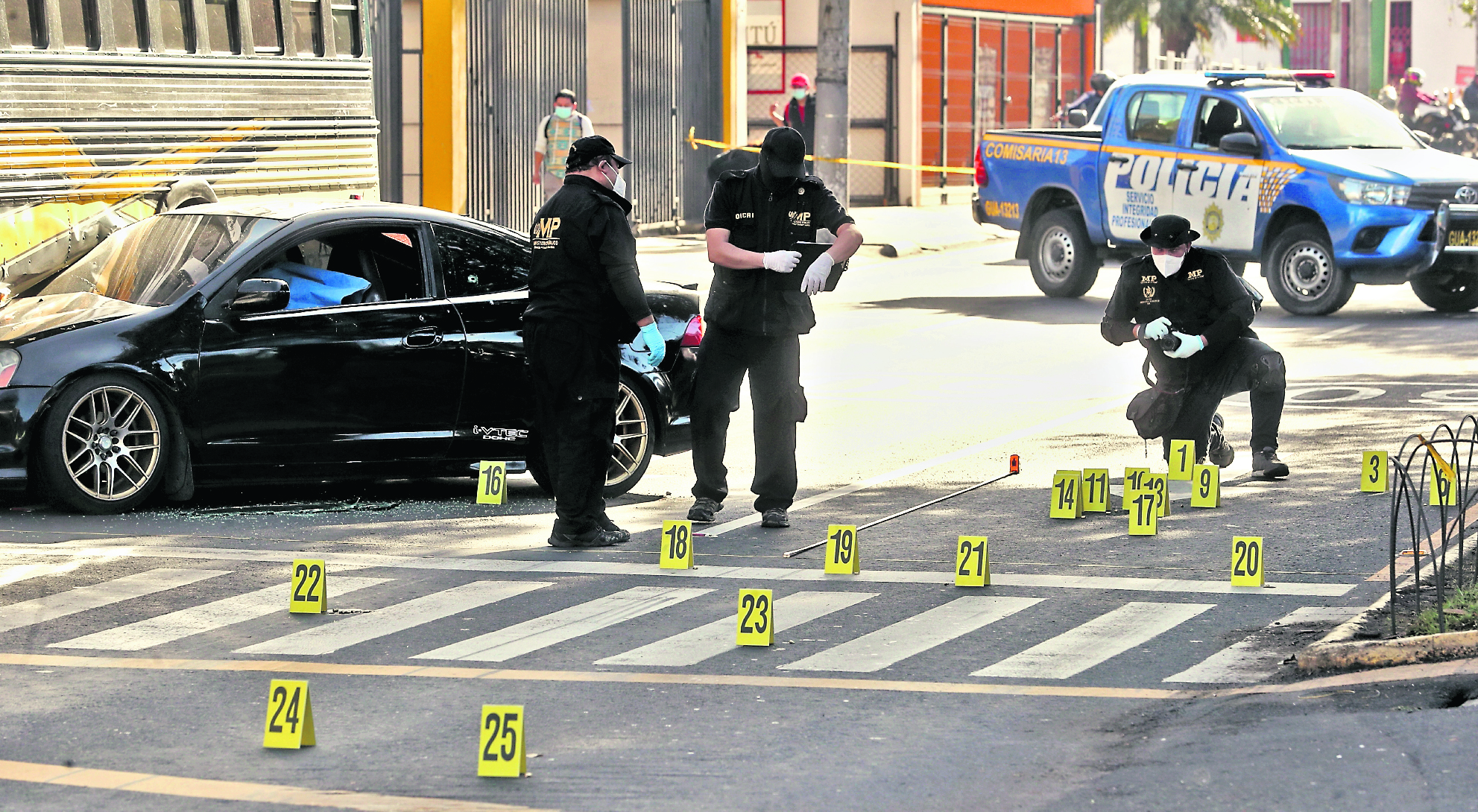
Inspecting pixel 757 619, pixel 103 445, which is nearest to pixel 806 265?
pixel 757 619

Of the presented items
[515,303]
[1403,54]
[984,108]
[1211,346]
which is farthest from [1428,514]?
[1403,54]

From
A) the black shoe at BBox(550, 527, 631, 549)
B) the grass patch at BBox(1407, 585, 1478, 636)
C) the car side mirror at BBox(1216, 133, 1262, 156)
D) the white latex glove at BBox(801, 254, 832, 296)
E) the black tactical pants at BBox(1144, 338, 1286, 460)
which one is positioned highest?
the car side mirror at BBox(1216, 133, 1262, 156)

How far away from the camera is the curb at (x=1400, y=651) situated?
6.61 metres

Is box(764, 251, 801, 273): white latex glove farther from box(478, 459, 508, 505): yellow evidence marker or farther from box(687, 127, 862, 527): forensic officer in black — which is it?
box(478, 459, 508, 505): yellow evidence marker

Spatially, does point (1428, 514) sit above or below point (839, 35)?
below

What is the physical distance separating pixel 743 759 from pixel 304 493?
5.43 m

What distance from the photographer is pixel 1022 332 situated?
1778 centimetres

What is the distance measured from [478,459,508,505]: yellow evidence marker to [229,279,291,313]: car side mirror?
124 centimetres

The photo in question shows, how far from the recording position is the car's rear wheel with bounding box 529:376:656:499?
419 inches

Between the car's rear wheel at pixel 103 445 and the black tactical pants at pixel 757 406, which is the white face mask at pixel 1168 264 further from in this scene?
the car's rear wheel at pixel 103 445

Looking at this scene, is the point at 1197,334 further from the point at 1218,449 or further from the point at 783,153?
the point at 783,153

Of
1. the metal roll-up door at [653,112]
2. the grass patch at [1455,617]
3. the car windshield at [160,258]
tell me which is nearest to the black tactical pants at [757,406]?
the car windshield at [160,258]

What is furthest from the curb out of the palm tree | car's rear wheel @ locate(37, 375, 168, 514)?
the palm tree

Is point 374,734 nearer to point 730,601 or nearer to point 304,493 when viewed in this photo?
point 730,601
